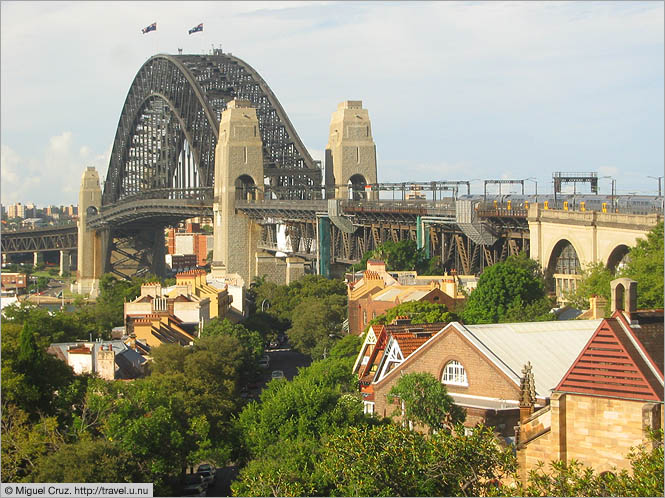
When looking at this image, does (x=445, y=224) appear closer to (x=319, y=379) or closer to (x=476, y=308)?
(x=476, y=308)

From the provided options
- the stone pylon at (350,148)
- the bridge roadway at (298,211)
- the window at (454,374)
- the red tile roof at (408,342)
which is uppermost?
the stone pylon at (350,148)

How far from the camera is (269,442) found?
44625mm

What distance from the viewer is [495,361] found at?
140ft

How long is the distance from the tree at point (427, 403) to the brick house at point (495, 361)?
2.39 ft

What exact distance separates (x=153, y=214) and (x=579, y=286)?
10751 centimetres

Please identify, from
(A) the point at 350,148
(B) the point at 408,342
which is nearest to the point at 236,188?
(A) the point at 350,148

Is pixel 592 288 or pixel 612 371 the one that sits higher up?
pixel 592 288

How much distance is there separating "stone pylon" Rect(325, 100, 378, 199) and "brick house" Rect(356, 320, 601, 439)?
344 feet

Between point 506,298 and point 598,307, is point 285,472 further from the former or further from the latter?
point 506,298

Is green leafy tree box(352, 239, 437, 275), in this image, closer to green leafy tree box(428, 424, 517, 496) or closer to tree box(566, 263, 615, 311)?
tree box(566, 263, 615, 311)

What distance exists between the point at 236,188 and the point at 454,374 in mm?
110297

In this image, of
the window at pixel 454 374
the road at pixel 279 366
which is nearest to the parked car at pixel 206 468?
the road at pixel 279 366

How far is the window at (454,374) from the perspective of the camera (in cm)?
4362

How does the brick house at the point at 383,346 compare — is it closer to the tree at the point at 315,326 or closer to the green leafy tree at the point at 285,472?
the green leafy tree at the point at 285,472
